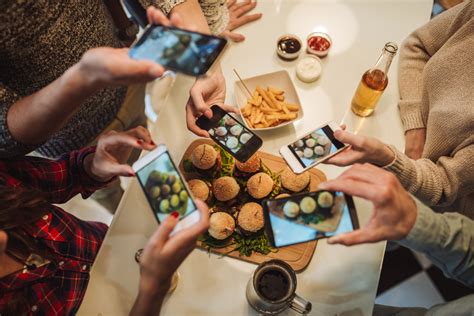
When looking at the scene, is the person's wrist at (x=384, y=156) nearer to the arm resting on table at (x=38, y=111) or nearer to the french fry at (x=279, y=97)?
the french fry at (x=279, y=97)

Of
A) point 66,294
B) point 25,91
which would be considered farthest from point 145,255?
point 25,91

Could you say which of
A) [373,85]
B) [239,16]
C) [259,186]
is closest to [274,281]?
[259,186]

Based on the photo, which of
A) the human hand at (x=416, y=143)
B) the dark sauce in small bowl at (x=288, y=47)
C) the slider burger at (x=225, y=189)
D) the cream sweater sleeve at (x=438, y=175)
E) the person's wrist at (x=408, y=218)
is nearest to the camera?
the person's wrist at (x=408, y=218)

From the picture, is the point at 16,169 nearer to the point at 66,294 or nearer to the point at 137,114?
the point at 66,294

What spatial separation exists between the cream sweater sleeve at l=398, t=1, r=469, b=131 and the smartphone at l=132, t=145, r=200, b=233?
98 centimetres

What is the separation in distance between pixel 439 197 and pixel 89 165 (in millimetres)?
1214

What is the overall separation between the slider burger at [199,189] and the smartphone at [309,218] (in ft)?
1.06

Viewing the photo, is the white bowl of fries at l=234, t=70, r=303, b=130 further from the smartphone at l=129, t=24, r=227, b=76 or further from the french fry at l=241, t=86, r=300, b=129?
the smartphone at l=129, t=24, r=227, b=76

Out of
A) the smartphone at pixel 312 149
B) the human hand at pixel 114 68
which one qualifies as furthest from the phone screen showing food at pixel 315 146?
the human hand at pixel 114 68

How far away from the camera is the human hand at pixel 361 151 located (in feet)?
3.74

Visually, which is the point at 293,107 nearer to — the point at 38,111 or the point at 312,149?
the point at 312,149

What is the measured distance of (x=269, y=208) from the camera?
1.04 metres

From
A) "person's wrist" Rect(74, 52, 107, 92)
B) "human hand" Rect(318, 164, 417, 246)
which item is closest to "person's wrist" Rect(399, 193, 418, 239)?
"human hand" Rect(318, 164, 417, 246)

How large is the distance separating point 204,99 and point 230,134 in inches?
8.2
